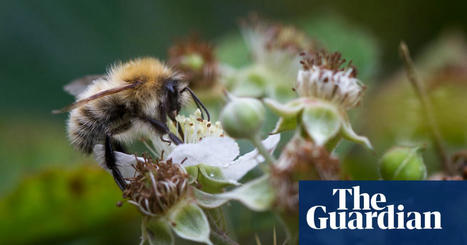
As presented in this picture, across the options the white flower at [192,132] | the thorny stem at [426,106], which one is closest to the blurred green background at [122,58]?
the thorny stem at [426,106]

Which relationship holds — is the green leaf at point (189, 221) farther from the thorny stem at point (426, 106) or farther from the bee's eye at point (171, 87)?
the thorny stem at point (426, 106)

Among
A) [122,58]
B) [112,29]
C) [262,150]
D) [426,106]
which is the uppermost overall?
[112,29]

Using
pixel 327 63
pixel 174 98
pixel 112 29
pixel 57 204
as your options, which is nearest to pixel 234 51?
pixel 112 29

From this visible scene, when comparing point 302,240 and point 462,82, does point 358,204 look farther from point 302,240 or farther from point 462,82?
point 462,82

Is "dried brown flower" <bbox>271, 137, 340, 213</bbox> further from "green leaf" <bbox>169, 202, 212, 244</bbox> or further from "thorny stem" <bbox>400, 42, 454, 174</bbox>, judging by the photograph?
"thorny stem" <bbox>400, 42, 454, 174</bbox>

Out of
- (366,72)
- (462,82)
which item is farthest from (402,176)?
(366,72)

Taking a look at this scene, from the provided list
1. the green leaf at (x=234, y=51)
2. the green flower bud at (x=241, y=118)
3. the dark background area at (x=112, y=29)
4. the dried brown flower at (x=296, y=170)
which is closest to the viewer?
the dried brown flower at (x=296, y=170)

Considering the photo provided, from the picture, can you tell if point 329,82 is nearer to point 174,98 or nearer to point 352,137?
point 352,137
